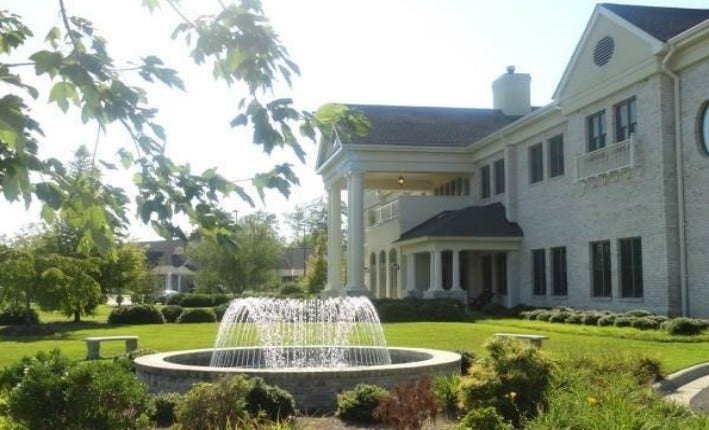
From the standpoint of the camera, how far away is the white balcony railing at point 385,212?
146 ft

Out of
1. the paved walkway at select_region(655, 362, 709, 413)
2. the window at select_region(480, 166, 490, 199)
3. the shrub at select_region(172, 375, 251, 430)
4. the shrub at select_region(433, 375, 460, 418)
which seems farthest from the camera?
the window at select_region(480, 166, 490, 199)

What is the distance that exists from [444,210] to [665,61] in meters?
19.3

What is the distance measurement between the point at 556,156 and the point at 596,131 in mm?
4024

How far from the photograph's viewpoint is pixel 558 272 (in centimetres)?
3247

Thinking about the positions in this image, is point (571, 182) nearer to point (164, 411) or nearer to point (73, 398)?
point (164, 411)

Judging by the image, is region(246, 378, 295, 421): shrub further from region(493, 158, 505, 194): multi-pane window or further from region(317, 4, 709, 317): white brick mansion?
region(493, 158, 505, 194): multi-pane window

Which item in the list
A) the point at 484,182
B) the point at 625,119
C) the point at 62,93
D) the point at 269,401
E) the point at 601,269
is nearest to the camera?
the point at 62,93

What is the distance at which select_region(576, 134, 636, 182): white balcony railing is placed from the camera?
2614cm

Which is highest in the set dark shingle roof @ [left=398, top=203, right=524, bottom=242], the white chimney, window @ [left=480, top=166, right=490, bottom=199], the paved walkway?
the white chimney

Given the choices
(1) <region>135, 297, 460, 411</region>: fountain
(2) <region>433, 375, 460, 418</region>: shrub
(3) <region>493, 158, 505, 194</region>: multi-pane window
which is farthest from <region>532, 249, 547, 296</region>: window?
(2) <region>433, 375, 460, 418</region>: shrub

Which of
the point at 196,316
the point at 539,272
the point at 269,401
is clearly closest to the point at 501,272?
the point at 539,272

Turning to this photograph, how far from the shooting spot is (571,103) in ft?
99.5

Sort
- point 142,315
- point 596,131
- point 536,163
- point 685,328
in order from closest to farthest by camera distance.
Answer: point 685,328 < point 596,131 < point 142,315 < point 536,163

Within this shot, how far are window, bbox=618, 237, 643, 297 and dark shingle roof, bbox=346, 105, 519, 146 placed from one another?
15.6 m
